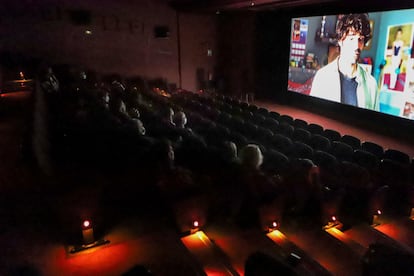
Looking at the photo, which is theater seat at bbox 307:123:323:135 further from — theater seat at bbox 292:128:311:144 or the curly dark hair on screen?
the curly dark hair on screen

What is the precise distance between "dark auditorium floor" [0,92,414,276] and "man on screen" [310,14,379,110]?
19.1 ft

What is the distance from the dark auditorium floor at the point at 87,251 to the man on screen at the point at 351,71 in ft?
19.1

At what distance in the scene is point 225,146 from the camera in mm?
4484

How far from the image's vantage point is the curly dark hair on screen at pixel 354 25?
846cm

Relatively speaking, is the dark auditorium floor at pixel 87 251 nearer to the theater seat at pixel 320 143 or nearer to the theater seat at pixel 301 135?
the theater seat at pixel 320 143

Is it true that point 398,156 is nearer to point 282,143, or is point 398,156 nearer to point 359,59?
point 282,143

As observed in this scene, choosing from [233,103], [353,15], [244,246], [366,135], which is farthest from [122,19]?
[244,246]

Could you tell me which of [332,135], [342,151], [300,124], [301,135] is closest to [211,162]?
[342,151]

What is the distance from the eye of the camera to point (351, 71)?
29.5 ft

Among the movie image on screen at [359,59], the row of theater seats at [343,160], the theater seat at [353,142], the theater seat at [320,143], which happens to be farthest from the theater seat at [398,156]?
the movie image on screen at [359,59]

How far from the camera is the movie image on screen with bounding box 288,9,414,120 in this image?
765 cm

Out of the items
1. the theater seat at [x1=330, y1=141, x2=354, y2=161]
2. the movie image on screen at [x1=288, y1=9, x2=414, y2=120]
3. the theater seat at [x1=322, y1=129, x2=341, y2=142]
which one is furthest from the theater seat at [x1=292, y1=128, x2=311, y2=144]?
the movie image on screen at [x1=288, y1=9, x2=414, y2=120]

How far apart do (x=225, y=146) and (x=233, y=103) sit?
4.68 meters

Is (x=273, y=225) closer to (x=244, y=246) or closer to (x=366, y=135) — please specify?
(x=244, y=246)
